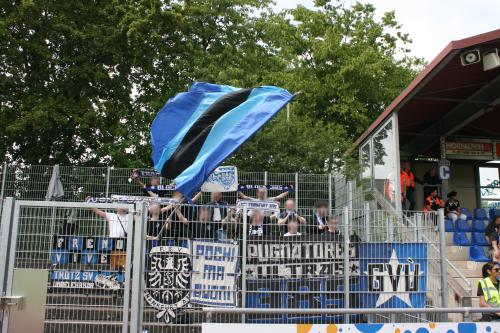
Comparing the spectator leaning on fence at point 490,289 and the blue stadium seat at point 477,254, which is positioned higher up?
the blue stadium seat at point 477,254

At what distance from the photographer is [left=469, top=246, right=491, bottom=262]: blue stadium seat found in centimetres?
1225

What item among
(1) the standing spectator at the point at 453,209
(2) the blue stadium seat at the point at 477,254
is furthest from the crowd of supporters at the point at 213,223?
(1) the standing spectator at the point at 453,209

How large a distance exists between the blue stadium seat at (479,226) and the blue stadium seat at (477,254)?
7.70ft

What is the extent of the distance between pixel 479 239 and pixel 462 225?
79cm

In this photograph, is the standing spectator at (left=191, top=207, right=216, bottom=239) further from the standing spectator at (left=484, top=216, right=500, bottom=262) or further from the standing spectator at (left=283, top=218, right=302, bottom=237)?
the standing spectator at (left=484, top=216, right=500, bottom=262)

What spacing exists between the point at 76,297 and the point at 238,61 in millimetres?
17075

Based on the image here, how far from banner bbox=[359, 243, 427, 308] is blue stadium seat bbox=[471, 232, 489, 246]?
684cm

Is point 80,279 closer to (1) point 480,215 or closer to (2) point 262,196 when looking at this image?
(2) point 262,196

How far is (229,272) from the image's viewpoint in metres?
7.03

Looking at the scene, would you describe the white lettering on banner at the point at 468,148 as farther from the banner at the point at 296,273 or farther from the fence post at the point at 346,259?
the banner at the point at 296,273

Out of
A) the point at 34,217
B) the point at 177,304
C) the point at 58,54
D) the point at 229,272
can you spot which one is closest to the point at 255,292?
the point at 229,272

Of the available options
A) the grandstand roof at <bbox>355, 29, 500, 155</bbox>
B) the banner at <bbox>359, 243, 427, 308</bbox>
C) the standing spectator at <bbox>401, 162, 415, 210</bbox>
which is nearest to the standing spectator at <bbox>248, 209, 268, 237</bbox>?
the banner at <bbox>359, 243, 427, 308</bbox>

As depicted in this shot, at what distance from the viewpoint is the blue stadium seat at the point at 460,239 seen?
1335cm

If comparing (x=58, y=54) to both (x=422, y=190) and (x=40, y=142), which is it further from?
(x=422, y=190)
